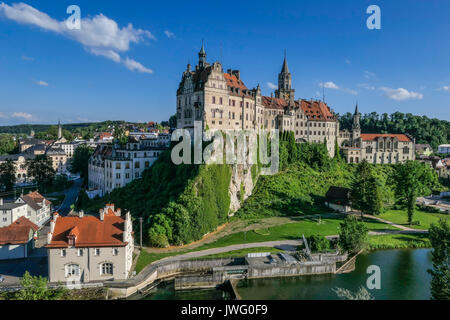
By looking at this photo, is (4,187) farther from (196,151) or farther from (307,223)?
(307,223)

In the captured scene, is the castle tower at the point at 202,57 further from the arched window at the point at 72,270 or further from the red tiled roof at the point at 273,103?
the arched window at the point at 72,270

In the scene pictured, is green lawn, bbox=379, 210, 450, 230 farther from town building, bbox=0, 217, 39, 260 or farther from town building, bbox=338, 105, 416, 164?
town building, bbox=0, 217, 39, 260

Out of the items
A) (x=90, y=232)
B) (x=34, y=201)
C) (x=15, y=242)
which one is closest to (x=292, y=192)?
(x=90, y=232)

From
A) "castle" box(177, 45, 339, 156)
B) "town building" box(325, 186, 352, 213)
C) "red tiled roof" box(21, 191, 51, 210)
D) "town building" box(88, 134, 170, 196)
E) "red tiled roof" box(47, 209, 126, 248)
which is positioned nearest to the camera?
"red tiled roof" box(47, 209, 126, 248)

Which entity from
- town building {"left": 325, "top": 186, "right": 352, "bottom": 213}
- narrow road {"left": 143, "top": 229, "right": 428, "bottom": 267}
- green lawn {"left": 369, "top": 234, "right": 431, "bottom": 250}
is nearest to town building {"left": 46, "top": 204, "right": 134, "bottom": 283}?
narrow road {"left": 143, "top": 229, "right": 428, "bottom": 267}

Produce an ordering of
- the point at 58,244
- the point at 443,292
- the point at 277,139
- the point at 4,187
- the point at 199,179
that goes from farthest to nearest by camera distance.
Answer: the point at 4,187
the point at 277,139
the point at 199,179
the point at 58,244
the point at 443,292

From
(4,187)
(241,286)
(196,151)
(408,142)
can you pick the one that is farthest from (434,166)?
(4,187)
